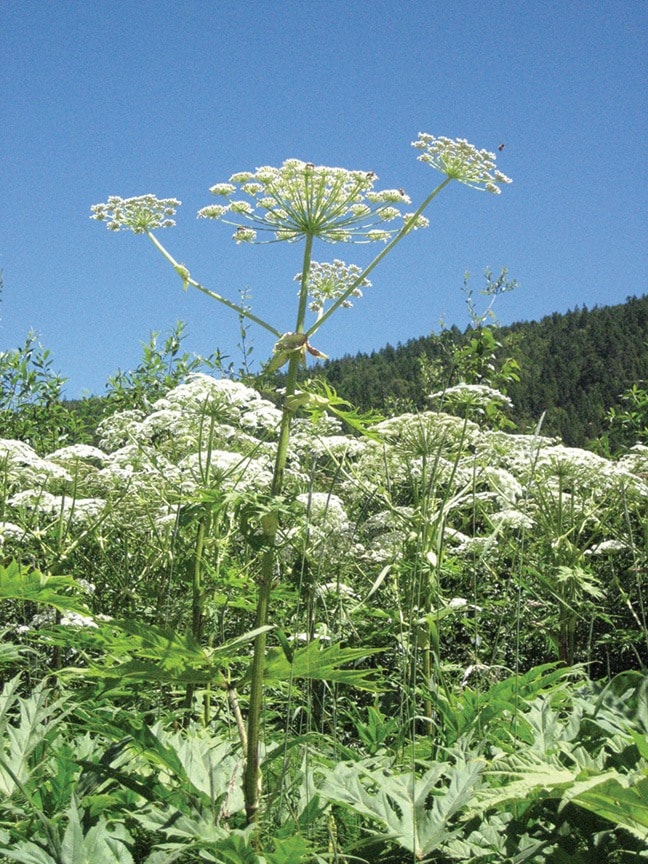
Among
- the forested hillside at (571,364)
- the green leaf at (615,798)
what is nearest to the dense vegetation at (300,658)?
the green leaf at (615,798)

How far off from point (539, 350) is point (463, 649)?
150 feet

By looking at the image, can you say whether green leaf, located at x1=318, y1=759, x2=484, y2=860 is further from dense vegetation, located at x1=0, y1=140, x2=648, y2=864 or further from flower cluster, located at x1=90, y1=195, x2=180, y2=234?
flower cluster, located at x1=90, y1=195, x2=180, y2=234

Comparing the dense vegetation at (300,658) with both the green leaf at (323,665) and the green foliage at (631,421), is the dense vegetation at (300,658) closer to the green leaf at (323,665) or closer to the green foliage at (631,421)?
the green leaf at (323,665)

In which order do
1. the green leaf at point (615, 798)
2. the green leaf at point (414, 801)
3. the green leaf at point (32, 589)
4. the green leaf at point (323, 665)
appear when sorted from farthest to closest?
1. the green leaf at point (32, 589)
2. the green leaf at point (323, 665)
3. the green leaf at point (414, 801)
4. the green leaf at point (615, 798)

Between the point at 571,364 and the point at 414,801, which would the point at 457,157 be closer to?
the point at 414,801

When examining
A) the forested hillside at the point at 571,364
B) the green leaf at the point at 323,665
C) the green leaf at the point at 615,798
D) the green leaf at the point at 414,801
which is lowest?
the green leaf at the point at 414,801

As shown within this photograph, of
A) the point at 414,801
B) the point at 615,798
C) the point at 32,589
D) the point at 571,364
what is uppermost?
the point at 571,364

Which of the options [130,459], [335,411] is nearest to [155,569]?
[130,459]

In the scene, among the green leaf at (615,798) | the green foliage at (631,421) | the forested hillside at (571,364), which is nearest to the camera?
the green leaf at (615,798)

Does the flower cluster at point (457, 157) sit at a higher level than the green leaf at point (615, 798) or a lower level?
higher

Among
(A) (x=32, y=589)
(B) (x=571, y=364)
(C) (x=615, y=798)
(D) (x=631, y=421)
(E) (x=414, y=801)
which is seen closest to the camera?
(C) (x=615, y=798)

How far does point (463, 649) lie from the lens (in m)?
4.52

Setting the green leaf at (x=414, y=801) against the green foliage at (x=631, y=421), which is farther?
the green foliage at (x=631, y=421)

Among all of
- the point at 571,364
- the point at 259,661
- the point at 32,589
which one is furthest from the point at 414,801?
the point at 571,364
